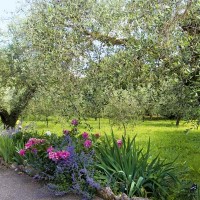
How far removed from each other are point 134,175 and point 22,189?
88.9 inches

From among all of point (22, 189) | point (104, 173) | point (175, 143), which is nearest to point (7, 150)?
point (22, 189)

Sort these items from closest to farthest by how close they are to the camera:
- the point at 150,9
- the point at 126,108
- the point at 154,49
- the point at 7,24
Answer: the point at 154,49 → the point at 150,9 → the point at 7,24 → the point at 126,108

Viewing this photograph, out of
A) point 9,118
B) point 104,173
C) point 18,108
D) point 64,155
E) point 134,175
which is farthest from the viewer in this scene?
point 9,118

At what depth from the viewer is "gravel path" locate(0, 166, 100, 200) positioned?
246 inches

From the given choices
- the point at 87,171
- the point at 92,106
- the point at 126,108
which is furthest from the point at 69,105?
the point at 126,108

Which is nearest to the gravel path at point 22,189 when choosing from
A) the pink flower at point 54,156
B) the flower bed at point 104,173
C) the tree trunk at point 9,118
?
the flower bed at point 104,173

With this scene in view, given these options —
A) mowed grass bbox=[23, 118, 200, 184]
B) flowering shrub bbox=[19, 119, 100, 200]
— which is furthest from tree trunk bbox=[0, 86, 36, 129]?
flowering shrub bbox=[19, 119, 100, 200]

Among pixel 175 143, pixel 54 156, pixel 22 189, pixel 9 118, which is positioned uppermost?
pixel 9 118

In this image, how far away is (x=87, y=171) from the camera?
6098 mm

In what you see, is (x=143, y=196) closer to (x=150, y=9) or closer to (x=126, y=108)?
(x=150, y=9)

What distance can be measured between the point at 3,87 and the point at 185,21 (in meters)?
16.6

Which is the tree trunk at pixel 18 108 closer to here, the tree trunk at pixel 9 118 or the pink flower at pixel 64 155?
the tree trunk at pixel 9 118

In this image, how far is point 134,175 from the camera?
6.31 metres

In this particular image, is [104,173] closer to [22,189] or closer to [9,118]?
[22,189]
